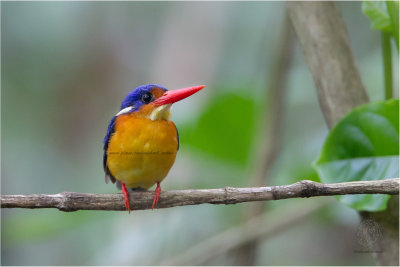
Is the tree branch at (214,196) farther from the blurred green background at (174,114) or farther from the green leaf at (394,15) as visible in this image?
the green leaf at (394,15)

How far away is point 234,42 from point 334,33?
2.48m

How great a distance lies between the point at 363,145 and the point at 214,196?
64 centimetres

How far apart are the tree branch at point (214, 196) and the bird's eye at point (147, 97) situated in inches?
21.3

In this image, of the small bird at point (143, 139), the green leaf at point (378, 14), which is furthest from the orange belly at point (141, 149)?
the green leaf at point (378, 14)

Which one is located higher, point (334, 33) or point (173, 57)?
point (334, 33)

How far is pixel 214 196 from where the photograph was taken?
3.97 feet

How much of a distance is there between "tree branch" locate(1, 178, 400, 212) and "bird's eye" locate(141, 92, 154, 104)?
0.54 m

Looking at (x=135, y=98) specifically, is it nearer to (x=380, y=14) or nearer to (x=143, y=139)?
(x=143, y=139)

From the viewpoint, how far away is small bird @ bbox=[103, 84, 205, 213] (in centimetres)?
174

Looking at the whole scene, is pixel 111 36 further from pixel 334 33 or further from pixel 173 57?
pixel 334 33

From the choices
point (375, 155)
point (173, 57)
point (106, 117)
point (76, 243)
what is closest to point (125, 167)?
point (375, 155)

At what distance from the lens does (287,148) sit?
8.93ft

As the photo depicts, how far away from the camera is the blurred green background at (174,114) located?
240 centimetres

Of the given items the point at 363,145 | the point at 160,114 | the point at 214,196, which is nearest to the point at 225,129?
the point at 160,114
